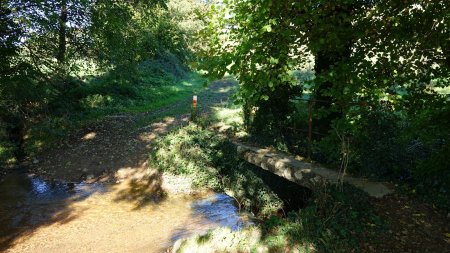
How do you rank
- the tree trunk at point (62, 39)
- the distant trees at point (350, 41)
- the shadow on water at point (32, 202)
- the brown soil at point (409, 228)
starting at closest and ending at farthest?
1. the brown soil at point (409, 228)
2. the distant trees at point (350, 41)
3. the shadow on water at point (32, 202)
4. the tree trunk at point (62, 39)

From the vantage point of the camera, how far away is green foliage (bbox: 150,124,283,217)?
372 inches

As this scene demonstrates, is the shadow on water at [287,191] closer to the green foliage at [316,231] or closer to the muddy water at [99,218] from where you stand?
the muddy water at [99,218]

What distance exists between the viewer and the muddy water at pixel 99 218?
26.0ft

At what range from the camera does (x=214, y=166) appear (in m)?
11.3

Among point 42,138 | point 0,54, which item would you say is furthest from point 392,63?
point 42,138

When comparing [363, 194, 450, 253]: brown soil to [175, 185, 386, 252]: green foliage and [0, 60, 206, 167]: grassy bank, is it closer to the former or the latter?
[175, 185, 386, 252]: green foliage

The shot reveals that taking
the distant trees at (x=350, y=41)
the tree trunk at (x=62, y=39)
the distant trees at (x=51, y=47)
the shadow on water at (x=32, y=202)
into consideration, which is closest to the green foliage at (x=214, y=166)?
the shadow on water at (x=32, y=202)

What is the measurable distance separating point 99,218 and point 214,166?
3879 mm

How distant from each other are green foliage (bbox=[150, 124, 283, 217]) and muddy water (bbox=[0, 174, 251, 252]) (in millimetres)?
504

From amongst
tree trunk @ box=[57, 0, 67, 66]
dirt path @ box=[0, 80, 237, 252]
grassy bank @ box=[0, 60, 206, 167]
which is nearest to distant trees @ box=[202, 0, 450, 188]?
dirt path @ box=[0, 80, 237, 252]

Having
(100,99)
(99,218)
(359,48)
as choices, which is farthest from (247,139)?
(100,99)

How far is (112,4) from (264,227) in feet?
41.9

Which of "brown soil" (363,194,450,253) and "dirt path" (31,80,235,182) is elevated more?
"brown soil" (363,194,450,253)

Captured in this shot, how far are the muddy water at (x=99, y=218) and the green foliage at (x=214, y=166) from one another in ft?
1.65
